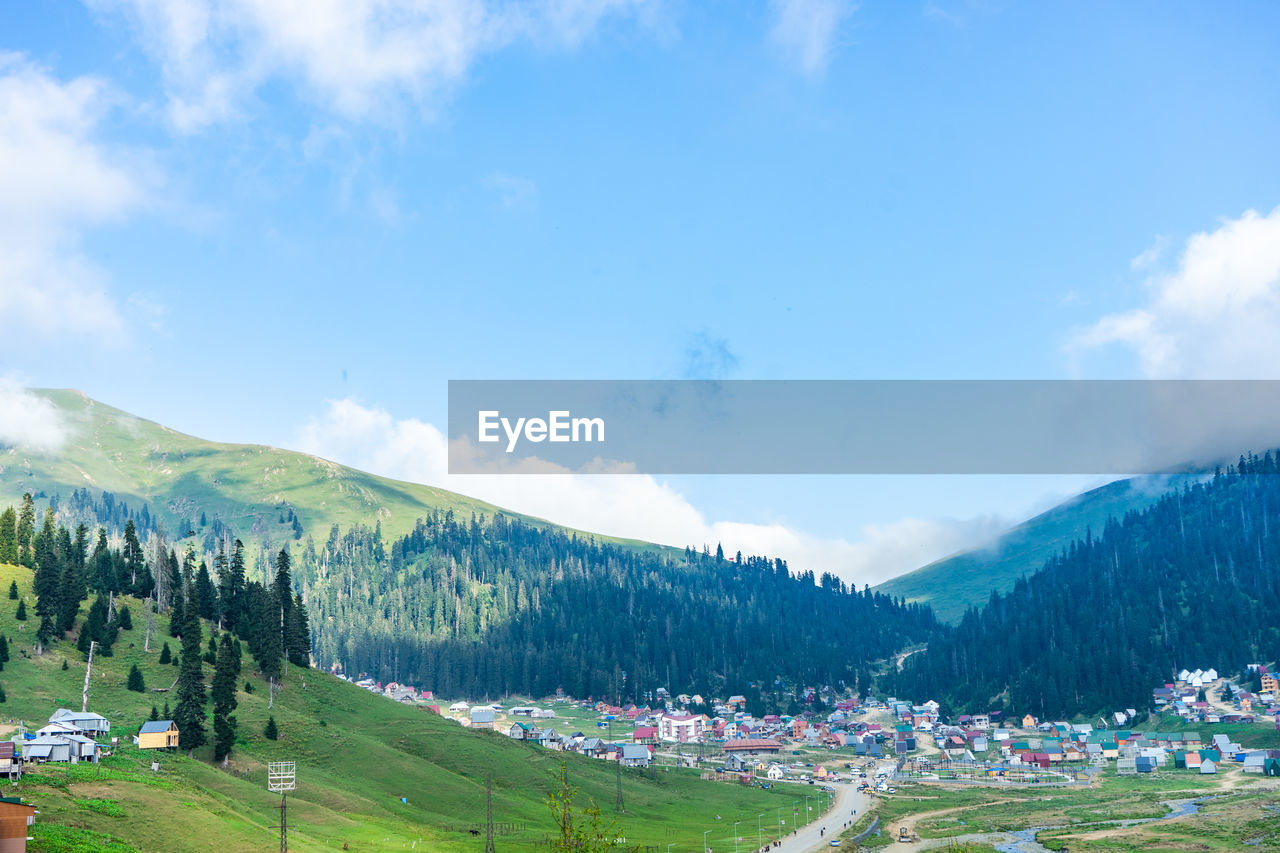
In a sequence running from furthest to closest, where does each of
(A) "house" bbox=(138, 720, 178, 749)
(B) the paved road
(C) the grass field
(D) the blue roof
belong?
1. (C) the grass field
2. (B) the paved road
3. (D) the blue roof
4. (A) "house" bbox=(138, 720, 178, 749)

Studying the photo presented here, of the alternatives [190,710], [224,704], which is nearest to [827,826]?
[224,704]

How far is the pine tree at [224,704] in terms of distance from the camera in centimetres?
11112

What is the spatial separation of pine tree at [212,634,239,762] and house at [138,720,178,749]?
624cm

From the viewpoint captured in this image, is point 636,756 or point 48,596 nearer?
point 48,596

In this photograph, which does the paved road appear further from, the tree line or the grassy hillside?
the tree line

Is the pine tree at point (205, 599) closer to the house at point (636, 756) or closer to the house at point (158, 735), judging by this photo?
the house at point (158, 735)

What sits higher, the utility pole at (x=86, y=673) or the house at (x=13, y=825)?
the utility pole at (x=86, y=673)

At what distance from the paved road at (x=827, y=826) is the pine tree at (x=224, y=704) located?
214ft

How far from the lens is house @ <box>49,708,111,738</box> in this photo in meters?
97.8

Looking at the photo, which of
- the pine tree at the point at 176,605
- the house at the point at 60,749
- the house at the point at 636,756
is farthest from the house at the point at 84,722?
the house at the point at 636,756

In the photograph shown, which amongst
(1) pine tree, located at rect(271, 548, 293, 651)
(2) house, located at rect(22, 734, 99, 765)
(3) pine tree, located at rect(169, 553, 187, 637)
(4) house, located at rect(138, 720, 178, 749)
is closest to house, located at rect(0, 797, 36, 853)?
(2) house, located at rect(22, 734, 99, 765)

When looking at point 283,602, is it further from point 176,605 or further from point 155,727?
point 155,727

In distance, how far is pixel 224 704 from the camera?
117 m

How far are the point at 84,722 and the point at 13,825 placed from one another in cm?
3969
